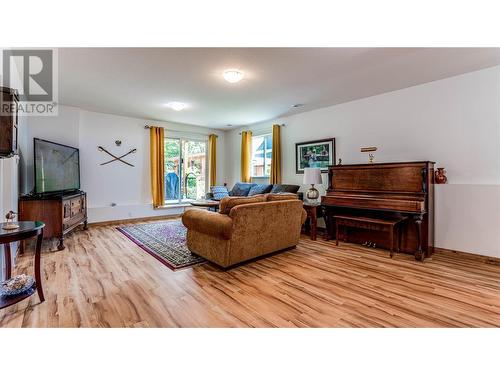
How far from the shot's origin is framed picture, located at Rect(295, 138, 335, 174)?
463 cm

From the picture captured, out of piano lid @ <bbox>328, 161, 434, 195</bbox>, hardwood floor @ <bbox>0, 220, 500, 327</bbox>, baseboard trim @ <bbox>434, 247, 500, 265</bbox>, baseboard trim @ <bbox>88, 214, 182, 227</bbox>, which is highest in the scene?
piano lid @ <bbox>328, 161, 434, 195</bbox>

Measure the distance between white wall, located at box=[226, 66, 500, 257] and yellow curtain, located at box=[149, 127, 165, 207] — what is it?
445 cm

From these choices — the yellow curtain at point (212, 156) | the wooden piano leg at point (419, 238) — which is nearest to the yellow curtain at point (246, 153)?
the yellow curtain at point (212, 156)

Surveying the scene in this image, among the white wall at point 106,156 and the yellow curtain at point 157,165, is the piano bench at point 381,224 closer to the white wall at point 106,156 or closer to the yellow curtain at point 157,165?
the yellow curtain at point 157,165

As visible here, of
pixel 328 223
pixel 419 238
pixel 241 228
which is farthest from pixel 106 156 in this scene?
pixel 419 238

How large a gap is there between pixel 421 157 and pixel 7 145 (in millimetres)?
4856

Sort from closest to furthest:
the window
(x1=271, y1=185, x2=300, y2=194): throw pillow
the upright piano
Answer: the upright piano, (x1=271, y1=185, x2=300, y2=194): throw pillow, the window

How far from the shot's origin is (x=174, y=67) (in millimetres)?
2893

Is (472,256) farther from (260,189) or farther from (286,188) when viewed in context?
(260,189)

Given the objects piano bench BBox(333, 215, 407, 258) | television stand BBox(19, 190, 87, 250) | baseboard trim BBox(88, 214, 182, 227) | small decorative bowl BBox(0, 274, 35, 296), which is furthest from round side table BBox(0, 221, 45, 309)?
piano bench BBox(333, 215, 407, 258)

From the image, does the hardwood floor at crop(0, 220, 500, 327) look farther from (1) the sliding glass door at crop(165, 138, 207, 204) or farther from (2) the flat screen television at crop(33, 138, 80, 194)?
(1) the sliding glass door at crop(165, 138, 207, 204)
